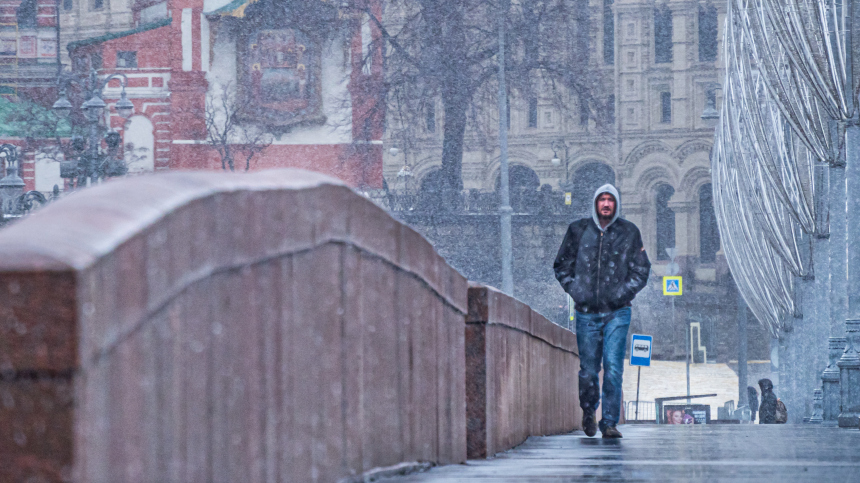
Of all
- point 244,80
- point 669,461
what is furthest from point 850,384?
point 244,80

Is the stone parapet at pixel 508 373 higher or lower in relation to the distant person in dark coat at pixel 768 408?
higher

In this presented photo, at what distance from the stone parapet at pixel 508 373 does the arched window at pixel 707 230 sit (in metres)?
49.9

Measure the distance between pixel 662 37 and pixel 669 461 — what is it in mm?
59516

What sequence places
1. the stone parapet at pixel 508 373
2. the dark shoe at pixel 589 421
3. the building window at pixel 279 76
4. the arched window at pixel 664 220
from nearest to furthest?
the stone parapet at pixel 508 373, the dark shoe at pixel 589 421, the building window at pixel 279 76, the arched window at pixel 664 220

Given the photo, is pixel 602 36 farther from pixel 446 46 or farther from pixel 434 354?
pixel 434 354

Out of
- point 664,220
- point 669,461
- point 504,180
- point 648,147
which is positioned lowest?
point 669,461

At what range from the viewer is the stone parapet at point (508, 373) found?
6.18 meters

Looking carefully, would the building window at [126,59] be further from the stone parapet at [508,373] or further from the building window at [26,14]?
the stone parapet at [508,373]

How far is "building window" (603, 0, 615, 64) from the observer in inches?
2522

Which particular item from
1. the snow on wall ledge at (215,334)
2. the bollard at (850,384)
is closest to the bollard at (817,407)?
the bollard at (850,384)

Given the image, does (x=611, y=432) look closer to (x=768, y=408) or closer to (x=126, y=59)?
(x=768, y=408)

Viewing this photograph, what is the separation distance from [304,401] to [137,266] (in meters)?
1.20

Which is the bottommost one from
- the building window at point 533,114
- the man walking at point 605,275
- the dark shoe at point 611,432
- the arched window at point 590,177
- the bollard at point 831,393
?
the bollard at point 831,393

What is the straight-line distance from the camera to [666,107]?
62875mm
